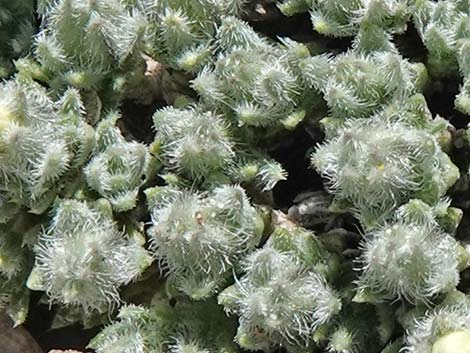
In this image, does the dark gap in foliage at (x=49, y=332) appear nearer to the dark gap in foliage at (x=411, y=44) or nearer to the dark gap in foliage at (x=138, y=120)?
the dark gap in foliage at (x=138, y=120)

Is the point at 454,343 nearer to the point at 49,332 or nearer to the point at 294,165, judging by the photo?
the point at 294,165

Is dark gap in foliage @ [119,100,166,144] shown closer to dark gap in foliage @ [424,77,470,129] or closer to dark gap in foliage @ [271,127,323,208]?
dark gap in foliage @ [271,127,323,208]

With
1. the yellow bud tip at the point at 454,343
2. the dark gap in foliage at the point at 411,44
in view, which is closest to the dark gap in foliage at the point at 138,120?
the dark gap in foliage at the point at 411,44

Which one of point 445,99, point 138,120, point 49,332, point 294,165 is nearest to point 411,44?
point 445,99

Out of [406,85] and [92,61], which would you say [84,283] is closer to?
[92,61]

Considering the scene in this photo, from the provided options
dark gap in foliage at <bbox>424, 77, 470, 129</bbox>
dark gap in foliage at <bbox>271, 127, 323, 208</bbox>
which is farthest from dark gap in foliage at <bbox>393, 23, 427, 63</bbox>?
dark gap in foliage at <bbox>271, 127, 323, 208</bbox>

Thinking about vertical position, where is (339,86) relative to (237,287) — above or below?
above

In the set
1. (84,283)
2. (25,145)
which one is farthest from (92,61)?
(84,283)
